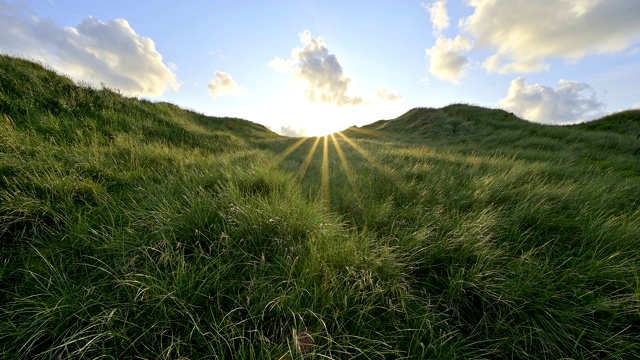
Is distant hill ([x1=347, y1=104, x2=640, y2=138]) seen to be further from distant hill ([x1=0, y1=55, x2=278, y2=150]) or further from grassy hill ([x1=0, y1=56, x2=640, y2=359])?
distant hill ([x1=0, y1=55, x2=278, y2=150])

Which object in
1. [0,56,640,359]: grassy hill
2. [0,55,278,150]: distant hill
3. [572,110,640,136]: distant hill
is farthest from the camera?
[572,110,640,136]: distant hill

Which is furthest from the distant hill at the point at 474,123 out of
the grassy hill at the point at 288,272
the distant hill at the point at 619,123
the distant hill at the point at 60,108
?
the distant hill at the point at 60,108

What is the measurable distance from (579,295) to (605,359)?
46cm

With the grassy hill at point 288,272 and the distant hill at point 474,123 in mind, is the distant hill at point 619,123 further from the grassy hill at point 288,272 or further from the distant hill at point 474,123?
the grassy hill at point 288,272

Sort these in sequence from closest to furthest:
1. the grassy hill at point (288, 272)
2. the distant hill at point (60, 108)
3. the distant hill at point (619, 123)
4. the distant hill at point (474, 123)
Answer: the grassy hill at point (288, 272) < the distant hill at point (60, 108) < the distant hill at point (619, 123) < the distant hill at point (474, 123)

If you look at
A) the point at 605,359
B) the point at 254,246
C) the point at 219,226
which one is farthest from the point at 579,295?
the point at 219,226

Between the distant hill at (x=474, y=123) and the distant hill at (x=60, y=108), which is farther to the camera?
the distant hill at (x=474, y=123)

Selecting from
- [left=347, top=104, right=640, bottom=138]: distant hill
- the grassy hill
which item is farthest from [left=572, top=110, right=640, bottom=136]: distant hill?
the grassy hill

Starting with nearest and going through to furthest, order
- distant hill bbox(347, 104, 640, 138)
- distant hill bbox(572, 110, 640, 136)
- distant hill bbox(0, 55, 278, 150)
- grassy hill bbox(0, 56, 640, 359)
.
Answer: grassy hill bbox(0, 56, 640, 359) → distant hill bbox(0, 55, 278, 150) → distant hill bbox(572, 110, 640, 136) → distant hill bbox(347, 104, 640, 138)

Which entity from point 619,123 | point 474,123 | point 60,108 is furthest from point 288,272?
point 619,123

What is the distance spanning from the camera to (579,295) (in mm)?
1861

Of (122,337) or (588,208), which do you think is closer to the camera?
(122,337)

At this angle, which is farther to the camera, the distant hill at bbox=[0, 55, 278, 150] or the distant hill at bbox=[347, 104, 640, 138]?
the distant hill at bbox=[347, 104, 640, 138]

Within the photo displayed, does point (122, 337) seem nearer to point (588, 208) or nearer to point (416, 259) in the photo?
point (416, 259)
